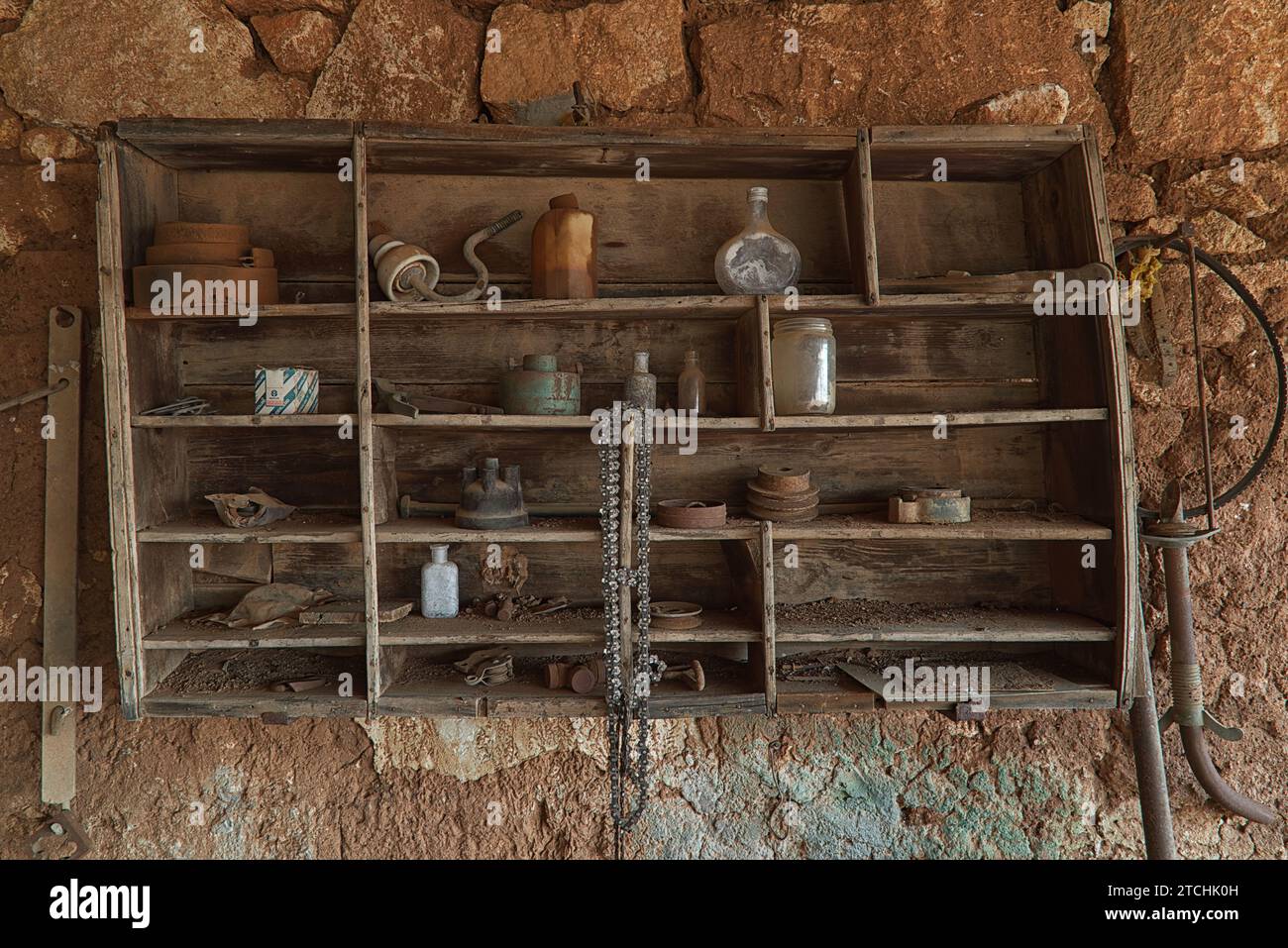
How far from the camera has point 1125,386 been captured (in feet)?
6.77

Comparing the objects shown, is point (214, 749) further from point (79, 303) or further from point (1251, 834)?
point (1251, 834)

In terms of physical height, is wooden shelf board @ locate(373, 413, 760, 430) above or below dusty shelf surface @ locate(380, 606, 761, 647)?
above

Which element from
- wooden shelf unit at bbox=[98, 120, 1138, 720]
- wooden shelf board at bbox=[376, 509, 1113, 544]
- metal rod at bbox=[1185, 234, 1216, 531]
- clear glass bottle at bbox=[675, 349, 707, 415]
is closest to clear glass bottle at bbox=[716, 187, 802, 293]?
wooden shelf unit at bbox=[98, 120, 1138, 720]

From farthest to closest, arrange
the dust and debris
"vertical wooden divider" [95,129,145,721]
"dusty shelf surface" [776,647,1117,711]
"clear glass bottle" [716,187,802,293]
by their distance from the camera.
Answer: the dust and debris
"clear glass bottle" [716,187,802,293]
"dusty shelf surface" [776,647,1117,711]
"vertical wooden divider" [95,129,145,721]

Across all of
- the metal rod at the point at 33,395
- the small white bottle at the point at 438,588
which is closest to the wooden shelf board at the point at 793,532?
the small white bottle at the point at 438,588

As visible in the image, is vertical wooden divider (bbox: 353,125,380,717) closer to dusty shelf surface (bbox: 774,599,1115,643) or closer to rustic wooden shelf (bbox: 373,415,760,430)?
rustic wooden shelf (bbox: 373,415,760,430)

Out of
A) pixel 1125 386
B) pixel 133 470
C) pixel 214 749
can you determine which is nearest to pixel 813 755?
pixel 1125 386

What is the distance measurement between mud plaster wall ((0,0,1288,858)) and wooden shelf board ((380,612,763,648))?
0.40 metres

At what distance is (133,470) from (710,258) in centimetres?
158

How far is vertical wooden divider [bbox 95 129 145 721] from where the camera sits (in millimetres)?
1986

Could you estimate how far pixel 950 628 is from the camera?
7.04ft

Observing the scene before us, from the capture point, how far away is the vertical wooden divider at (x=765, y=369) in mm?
2031

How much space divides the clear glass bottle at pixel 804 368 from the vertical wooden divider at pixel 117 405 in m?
1.59

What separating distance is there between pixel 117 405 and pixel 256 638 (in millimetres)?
645
